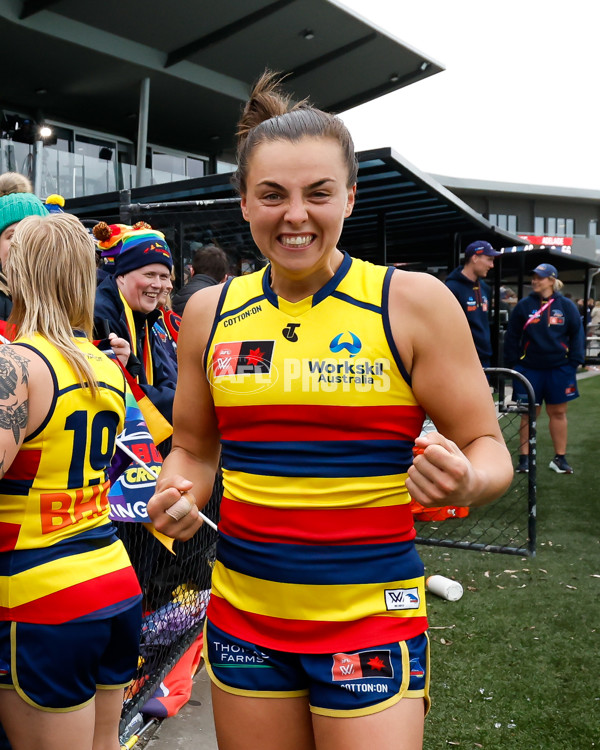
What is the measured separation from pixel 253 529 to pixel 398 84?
2314cm

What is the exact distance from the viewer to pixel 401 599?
1.58 metres

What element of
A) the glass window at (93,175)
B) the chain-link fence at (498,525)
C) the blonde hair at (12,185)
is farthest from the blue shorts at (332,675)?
the glass window at (93,175)

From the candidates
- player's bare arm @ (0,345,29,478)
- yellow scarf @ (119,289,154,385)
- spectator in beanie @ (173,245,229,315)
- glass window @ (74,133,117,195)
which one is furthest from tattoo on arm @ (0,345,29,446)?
glass window @ (74,133,117,195)

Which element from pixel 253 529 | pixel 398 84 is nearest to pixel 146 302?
pixel 253 529

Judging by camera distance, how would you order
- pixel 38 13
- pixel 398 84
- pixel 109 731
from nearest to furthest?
pixel 109 731 → pixel 38 13 → pixel 398 84

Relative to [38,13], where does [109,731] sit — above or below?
below

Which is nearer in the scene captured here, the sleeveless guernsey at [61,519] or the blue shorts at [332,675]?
the blue shorts at [332,675]

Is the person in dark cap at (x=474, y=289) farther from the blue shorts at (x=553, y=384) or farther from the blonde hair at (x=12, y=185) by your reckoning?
the blonde hair at (x=12, y=185)

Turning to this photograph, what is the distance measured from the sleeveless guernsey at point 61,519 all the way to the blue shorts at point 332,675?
1.74 feet

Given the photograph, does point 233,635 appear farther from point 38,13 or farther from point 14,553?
point 38,13

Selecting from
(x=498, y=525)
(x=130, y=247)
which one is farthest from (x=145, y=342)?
(x=498, y=525)

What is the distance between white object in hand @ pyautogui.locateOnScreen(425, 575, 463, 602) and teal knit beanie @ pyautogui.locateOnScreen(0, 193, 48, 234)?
3487mm

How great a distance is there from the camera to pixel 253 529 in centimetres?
163

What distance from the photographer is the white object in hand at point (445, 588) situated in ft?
15.7
